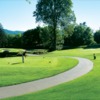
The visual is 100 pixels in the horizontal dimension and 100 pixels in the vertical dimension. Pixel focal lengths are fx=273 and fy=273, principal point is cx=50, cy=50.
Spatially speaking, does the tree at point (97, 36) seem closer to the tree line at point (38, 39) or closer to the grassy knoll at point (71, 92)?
the tree line at point (38, 39)

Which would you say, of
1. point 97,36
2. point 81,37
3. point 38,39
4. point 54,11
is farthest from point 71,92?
point 97,36

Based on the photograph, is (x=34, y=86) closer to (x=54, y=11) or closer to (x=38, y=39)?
(x=54, y=11)

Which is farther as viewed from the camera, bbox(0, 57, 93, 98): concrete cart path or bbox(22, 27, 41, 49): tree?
bbox(22, 27, 41, 49): tree

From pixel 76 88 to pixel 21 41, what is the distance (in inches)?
4338

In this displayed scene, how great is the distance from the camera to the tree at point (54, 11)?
78750mm

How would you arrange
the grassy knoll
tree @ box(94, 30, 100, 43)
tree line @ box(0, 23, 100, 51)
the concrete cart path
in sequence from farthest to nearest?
tree @ box(94, 30, 100, 43) < tree line @ box(0, 23, 100, 51) < the concrete cart path < the grassy knoll

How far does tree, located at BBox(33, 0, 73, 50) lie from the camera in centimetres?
7875

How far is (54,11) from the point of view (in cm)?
7894

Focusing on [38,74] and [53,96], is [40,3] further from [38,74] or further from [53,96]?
[53,96]

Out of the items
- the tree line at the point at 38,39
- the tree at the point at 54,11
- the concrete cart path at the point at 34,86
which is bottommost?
the concrete cart path at the point at 34,86

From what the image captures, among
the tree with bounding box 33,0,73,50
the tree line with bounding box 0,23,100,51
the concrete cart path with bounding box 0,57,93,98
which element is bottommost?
the concrete cart path with bounding box 0,57,93,98

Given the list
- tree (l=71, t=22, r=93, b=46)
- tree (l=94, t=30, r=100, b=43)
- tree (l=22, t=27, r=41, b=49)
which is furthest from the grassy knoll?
tree (l=94, t=30, r=100, b=43)

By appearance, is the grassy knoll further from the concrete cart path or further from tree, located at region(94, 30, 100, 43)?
tree, located at region(94, 30, 100, 43)

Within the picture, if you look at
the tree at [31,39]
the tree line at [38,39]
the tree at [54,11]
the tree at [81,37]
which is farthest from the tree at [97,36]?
the tree at [54,11]
